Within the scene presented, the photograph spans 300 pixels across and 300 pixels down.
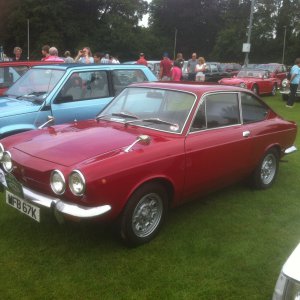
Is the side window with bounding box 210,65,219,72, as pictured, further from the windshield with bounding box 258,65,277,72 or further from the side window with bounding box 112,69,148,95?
the side window with bounding box 112,69,148,95

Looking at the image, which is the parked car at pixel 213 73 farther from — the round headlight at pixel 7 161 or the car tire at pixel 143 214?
the round headlight at pixel 7 161

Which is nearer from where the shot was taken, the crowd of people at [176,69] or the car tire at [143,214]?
the car tire at [143,214]

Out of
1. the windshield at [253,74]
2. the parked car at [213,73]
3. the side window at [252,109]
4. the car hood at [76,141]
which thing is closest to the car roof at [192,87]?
the side window at [252,109]

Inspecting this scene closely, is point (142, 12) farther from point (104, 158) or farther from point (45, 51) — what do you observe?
point (104, 158)

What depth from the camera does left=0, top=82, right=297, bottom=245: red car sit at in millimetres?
3750

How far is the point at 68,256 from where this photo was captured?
4016mm

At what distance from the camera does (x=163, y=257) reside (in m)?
4.05

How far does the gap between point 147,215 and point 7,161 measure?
1.59 m

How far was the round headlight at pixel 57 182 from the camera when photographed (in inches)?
146

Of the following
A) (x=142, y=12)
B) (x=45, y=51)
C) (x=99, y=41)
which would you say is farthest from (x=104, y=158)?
(x=142, y=12)

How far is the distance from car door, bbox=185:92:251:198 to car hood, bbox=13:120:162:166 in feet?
2.26

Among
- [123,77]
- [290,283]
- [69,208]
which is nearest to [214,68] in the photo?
[123,77]

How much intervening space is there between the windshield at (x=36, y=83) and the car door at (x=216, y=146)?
2.89 m

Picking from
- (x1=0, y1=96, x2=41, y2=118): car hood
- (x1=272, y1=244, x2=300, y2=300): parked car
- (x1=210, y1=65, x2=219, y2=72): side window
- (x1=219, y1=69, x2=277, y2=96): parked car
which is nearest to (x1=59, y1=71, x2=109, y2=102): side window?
(x1=0, y1=96, x2=41, y2=118): car hood
